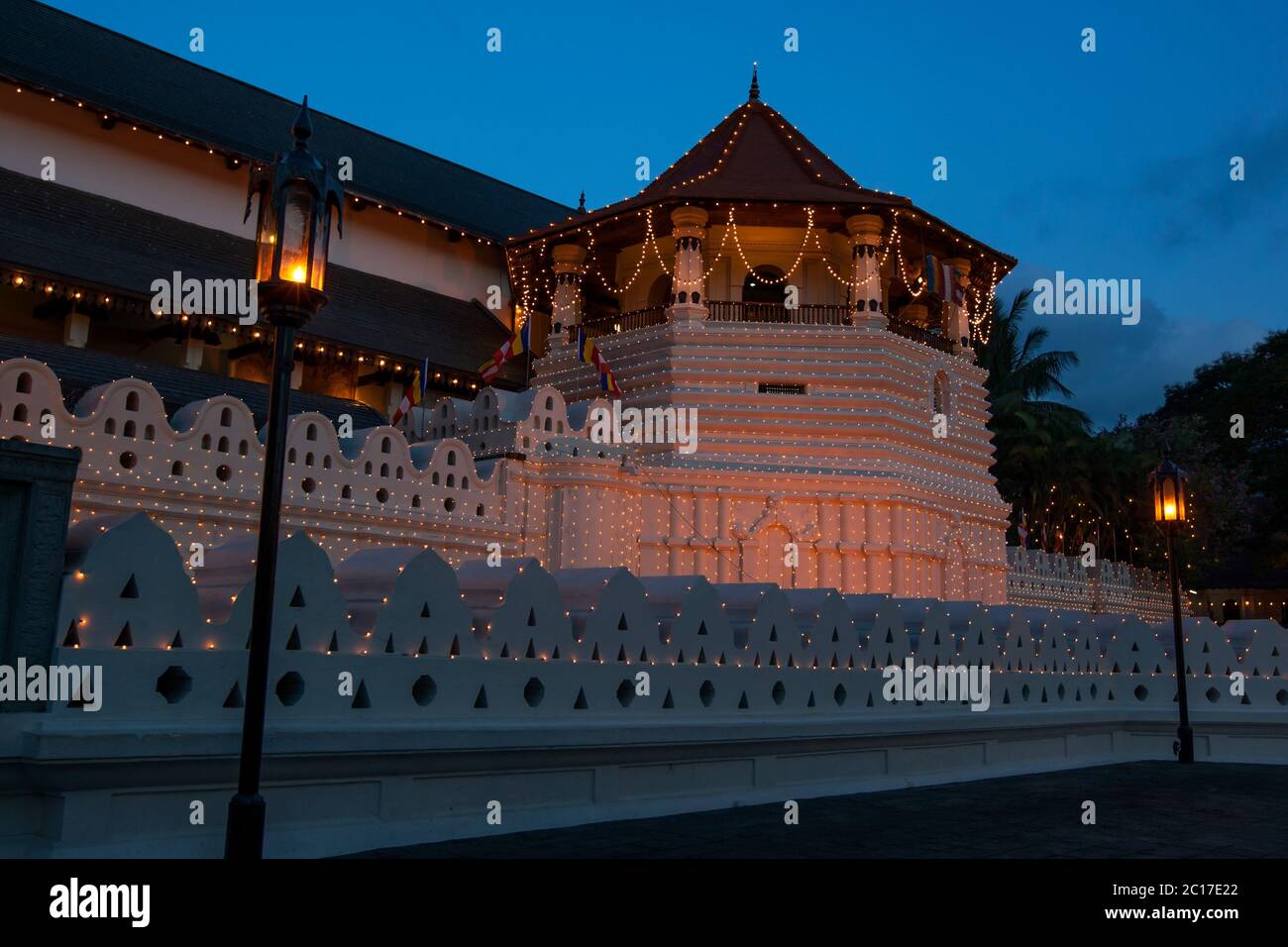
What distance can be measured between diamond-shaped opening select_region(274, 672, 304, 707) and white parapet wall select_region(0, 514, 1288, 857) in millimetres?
13

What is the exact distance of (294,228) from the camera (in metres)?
7.04

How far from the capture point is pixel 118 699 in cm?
647

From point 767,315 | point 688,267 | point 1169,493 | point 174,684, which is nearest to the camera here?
point 174,684

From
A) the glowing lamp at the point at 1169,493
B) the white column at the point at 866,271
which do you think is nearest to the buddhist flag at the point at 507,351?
the white column at the point at 866,271

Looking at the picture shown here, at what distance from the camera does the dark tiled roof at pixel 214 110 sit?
22.2 m

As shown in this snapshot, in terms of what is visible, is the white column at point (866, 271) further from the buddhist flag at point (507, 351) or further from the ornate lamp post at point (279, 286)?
the ornate lamp post at point (279, 286)

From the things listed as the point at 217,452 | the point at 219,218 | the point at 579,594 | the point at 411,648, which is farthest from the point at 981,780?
the point at 219,218

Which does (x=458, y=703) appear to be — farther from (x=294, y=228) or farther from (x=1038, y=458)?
(x=1038, y=458)

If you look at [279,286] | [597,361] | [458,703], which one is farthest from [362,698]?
[597,361]

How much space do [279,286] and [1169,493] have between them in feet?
45.2

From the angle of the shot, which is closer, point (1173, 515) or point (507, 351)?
point (1173, 515)
